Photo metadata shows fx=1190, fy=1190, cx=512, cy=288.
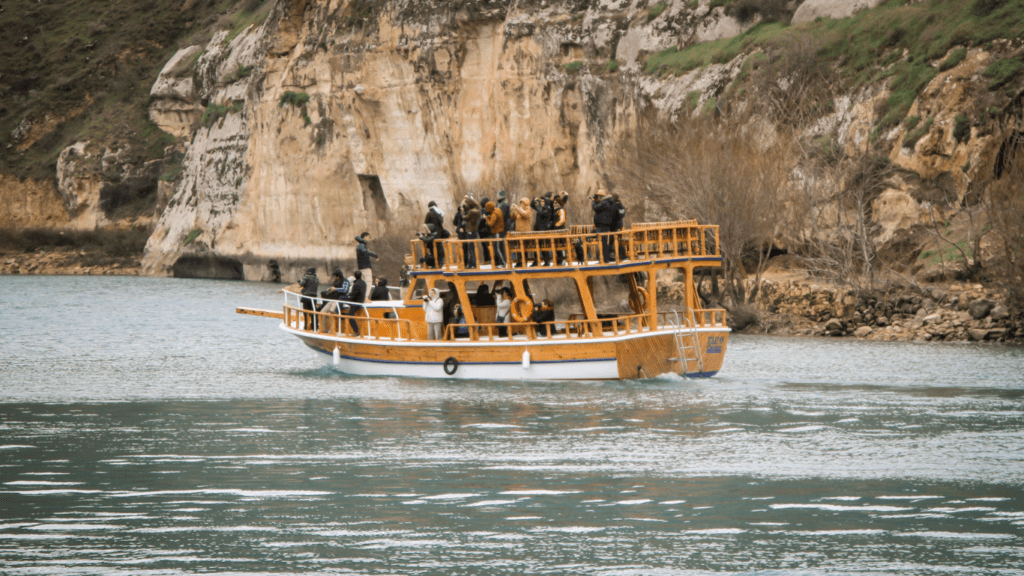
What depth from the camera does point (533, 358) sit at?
27.7 m

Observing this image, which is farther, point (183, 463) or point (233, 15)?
point (233, 15)

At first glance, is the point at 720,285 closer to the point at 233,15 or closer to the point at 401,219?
the point at 401,219

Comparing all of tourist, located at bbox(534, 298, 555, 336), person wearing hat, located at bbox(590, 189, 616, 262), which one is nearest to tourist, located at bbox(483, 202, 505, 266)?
tourist, located at bbox(534, 298, 555, 336)

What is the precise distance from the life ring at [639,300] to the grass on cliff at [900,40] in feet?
72.2

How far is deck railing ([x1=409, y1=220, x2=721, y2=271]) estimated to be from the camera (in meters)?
27.3

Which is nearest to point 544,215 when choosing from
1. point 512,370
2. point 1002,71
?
point 512,370

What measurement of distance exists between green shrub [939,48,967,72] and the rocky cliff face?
0.34 metres

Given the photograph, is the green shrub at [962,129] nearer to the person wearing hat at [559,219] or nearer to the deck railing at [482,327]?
the deck railing at [482,327]

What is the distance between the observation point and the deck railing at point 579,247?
27281 mm

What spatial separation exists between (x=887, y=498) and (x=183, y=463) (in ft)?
33.4

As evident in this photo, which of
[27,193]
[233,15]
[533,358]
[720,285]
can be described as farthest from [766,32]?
[27,193]

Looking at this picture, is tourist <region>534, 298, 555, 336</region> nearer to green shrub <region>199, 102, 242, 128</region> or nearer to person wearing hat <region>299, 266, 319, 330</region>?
person wearing hat <region>299, 266, 319, 330</region>

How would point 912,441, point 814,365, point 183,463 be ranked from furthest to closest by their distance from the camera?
point 814,365, point 912,441, point 183,463

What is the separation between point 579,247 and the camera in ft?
90.6
